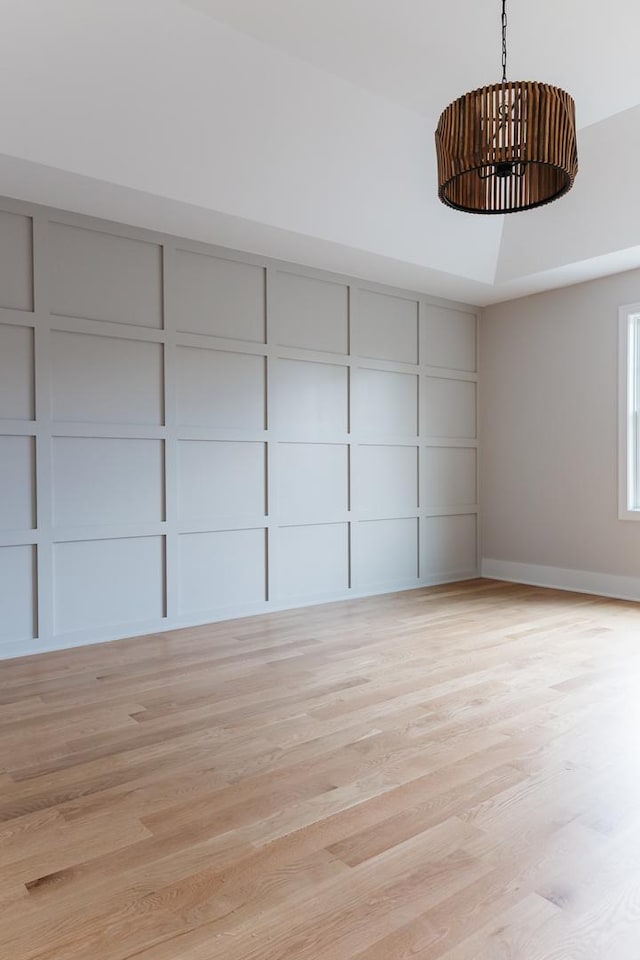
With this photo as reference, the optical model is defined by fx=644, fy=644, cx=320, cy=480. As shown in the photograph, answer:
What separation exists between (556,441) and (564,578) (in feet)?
3.88

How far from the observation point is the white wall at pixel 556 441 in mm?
5168

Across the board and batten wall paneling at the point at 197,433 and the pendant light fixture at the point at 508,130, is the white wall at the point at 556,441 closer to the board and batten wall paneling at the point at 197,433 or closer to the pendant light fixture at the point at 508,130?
the board and batten wall paneling at the point at 197,433

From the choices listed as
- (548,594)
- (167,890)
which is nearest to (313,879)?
(167,890)

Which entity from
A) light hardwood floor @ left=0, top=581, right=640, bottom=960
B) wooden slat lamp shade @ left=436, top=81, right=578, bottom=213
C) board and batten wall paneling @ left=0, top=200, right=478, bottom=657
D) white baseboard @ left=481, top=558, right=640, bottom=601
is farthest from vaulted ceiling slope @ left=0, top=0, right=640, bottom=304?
light hardwood floor @ left=0, top=581, right=640, bottom=960

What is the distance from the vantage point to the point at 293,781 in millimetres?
2176

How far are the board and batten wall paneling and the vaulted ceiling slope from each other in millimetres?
356

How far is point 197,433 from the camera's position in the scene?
4324 millimetres

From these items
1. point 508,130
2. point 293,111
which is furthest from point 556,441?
point 508,130

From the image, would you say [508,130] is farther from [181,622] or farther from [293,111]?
[181,622]

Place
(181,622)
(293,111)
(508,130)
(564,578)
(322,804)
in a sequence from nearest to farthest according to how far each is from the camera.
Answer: (322,804) → (508,130) → (293,111) → (181,622) → (564,578)

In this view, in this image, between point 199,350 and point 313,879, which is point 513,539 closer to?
point 199,350

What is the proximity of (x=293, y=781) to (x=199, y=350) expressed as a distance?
9.74 ft

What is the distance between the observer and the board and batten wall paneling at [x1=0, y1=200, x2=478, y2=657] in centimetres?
370

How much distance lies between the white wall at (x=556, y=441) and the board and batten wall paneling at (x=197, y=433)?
0.55 m
